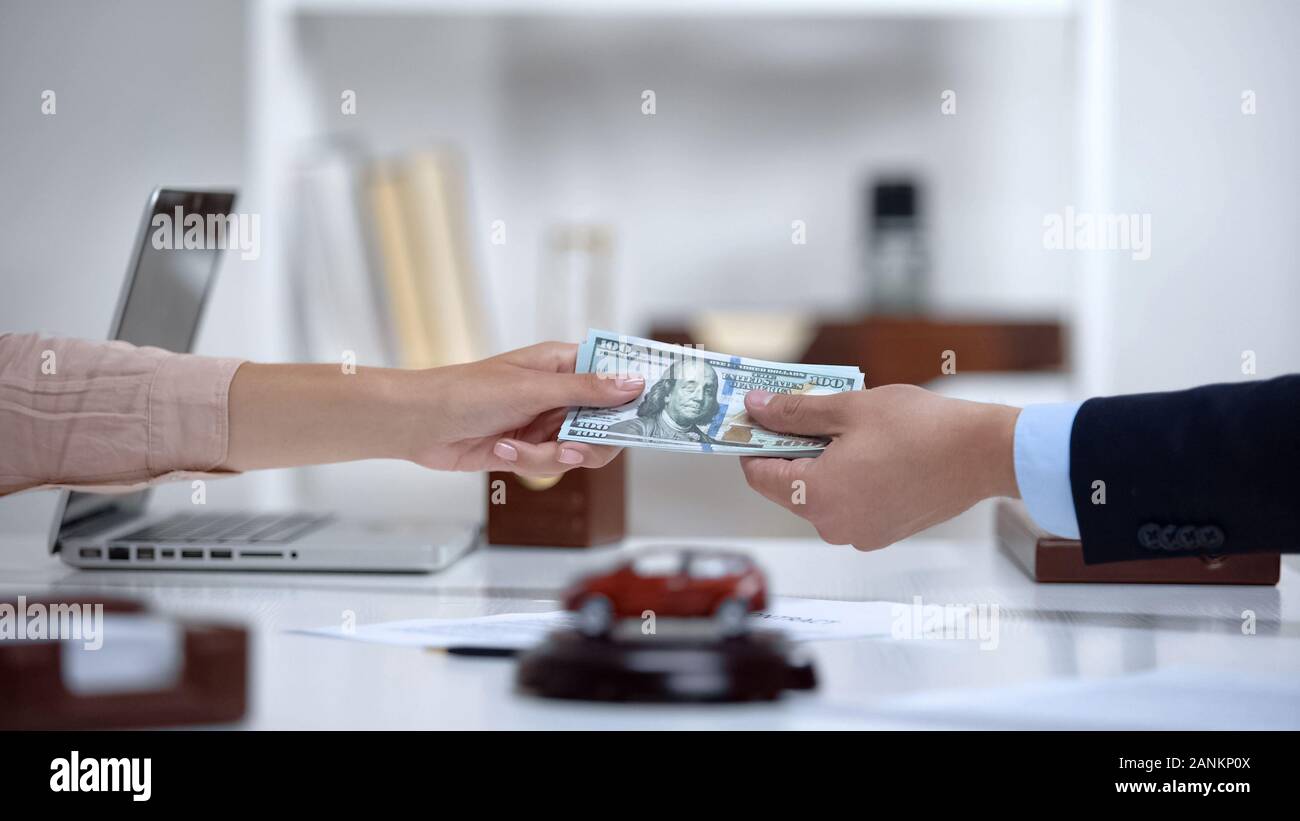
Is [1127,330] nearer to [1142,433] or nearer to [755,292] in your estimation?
[755,292]

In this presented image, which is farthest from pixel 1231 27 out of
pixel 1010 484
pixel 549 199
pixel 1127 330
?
pixel 1010 484

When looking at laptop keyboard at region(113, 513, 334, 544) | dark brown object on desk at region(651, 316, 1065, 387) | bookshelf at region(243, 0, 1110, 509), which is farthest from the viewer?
dark brown object on desk at region(651, 316, 1065, 387)

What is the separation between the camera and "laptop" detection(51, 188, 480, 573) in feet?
3.46

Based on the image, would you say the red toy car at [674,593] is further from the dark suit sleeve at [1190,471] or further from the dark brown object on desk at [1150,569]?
the dark brown object on desk at [1150,569]

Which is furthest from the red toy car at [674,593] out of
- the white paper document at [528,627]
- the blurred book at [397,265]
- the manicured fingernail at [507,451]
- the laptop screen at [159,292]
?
the blurred book at [397,265]

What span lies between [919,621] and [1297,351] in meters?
1.52

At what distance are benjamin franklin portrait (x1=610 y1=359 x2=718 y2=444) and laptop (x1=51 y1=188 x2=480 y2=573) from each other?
26 cm

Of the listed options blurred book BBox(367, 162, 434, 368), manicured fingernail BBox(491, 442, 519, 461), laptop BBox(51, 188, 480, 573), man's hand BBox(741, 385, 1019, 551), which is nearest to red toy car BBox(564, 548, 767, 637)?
man's hand BBox(741, 385, 1019, 551)

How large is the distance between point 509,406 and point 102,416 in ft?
1.17

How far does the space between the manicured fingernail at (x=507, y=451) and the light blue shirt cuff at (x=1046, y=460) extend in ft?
1.44

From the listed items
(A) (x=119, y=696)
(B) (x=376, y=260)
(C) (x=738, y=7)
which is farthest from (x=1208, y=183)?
(A) (x=119, y=696)

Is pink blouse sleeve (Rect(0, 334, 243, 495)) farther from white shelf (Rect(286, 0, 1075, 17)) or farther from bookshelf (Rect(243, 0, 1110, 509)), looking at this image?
white shelf (Rect(286, 0, 1075, 17))

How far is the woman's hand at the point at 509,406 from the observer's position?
962mm

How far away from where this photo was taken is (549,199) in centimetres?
223
